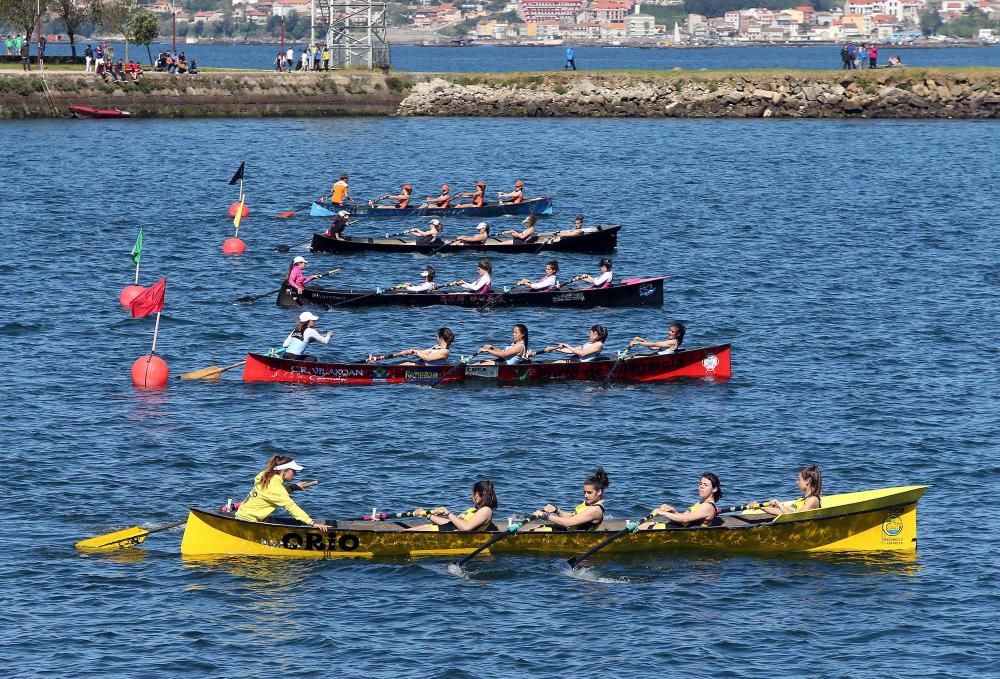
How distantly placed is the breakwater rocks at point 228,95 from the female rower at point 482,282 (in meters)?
58.5

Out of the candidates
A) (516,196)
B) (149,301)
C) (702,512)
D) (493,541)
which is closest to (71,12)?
(516,196)

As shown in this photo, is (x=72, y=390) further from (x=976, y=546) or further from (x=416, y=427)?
(x=976, y=546)

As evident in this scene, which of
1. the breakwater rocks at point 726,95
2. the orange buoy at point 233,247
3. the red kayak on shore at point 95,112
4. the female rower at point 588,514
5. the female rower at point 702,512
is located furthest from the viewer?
the breakwater rocks at point 726,95

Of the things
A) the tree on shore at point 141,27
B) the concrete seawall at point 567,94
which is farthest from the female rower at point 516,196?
the tree on shore at point 141,27

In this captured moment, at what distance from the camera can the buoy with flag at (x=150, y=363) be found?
37000mm

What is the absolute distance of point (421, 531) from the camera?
1008 inches

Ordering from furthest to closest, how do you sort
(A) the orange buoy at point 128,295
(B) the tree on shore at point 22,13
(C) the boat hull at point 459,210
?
(B) the tree on shore at point 22,13
(C) the boat hull at point 459,210
(A) the orange buoy at point 128,295

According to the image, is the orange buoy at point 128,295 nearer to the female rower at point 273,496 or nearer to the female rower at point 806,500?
the female rower at point 273,496

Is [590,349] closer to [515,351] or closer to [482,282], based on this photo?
[515,351]

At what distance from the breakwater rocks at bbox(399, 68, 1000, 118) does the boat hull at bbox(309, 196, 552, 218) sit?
1631 inches

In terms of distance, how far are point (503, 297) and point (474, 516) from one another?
2108 cm

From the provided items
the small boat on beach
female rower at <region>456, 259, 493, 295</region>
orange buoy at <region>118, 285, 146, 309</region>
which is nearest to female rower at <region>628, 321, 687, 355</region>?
the small boat on beach

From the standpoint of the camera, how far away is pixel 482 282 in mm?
45719

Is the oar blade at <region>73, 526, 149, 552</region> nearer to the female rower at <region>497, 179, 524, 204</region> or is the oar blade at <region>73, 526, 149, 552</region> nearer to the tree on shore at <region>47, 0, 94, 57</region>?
the female rower at <region>497, 179, 524, 204</region>
